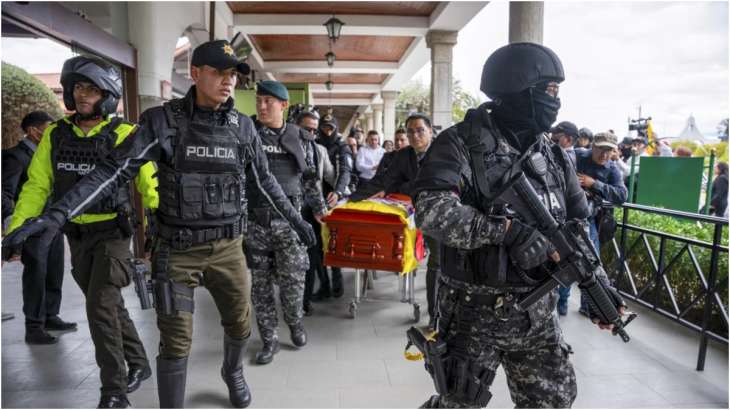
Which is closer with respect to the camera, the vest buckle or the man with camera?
the vest buckle

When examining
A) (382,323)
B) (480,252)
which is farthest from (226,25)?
(480,252)

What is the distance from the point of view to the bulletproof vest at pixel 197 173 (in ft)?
7.62

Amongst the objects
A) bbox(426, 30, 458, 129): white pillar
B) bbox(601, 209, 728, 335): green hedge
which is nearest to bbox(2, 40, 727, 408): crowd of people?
bbox(601, 209, 728, 335): green hedge

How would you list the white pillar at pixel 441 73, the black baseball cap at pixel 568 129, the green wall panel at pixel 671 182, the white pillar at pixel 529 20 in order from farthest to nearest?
the white pillar at pixel 441 73, the green wall panel at pixel 671 182, the white pillar at pixel 529 20, the black baseball cap at pixel 568 129

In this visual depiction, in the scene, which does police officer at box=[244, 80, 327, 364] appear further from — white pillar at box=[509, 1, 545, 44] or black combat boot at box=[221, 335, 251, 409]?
white pillar at box=[509, 1, 545, 44]

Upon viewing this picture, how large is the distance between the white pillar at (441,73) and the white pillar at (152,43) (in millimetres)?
5202

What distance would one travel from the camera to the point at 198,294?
5.04m

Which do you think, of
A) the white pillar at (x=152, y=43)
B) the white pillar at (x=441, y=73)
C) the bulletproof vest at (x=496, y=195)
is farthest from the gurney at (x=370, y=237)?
the white pillar at (x=441, y=73)

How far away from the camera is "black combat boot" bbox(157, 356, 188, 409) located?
2.32m

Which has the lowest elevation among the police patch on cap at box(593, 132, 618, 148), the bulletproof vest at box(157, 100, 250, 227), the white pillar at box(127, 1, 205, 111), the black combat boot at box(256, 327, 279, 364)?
the black combat boot at box(256, 327, 279, 364)

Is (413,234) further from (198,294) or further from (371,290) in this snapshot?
(198,294)

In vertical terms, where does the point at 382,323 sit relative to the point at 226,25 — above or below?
below

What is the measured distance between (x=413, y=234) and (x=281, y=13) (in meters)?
6.56

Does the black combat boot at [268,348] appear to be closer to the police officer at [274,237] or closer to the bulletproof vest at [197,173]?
the police officer at [274,237]
